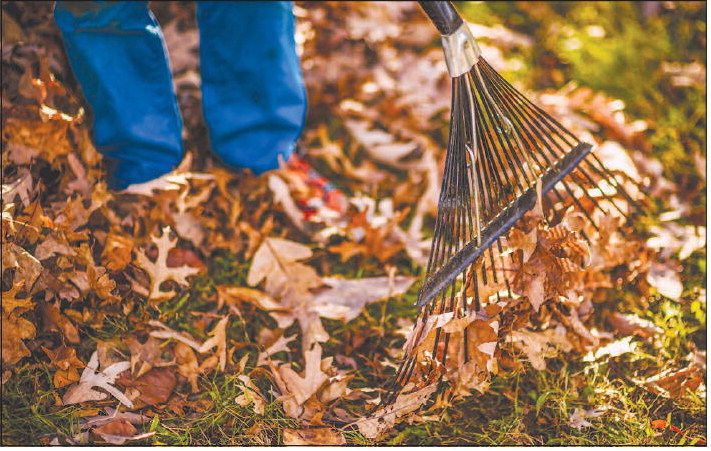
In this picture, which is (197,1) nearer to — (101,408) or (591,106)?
(101,408)

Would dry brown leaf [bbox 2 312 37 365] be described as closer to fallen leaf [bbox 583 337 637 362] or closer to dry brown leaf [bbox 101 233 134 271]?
dry brown leaf [bbox 101 233 134 271]

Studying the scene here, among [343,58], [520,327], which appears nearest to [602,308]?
[520,327]

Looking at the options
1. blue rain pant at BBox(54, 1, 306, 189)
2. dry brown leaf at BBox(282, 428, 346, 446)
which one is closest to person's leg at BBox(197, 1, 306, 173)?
blue rain pant at BBox(54, 1, 306, 189)

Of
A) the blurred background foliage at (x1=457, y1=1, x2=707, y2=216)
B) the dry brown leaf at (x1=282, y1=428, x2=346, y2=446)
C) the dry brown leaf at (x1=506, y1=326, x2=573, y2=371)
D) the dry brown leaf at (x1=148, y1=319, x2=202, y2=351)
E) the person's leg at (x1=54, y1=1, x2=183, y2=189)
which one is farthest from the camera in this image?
the blurred background foliage at (x1=457, y1=1, x2=707, y2=216)

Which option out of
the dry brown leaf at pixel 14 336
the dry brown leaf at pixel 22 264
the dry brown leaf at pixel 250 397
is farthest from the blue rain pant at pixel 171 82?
the dry brown leaf at pixel 250 397

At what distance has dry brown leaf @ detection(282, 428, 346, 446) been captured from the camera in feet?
4.64

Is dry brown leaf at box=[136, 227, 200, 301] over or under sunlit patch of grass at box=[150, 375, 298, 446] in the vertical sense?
over

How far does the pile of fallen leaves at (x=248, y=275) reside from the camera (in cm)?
150

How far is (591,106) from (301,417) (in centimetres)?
184

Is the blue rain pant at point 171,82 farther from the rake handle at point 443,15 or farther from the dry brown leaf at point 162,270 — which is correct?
the rake handle at point 443,15

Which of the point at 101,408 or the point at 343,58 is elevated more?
the point at 343,58

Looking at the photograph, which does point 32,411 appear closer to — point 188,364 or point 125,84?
point 188,364

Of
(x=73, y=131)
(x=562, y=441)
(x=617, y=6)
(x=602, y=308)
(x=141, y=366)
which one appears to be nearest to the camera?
(x=562, y=441)

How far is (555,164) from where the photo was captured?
58.9 inches
